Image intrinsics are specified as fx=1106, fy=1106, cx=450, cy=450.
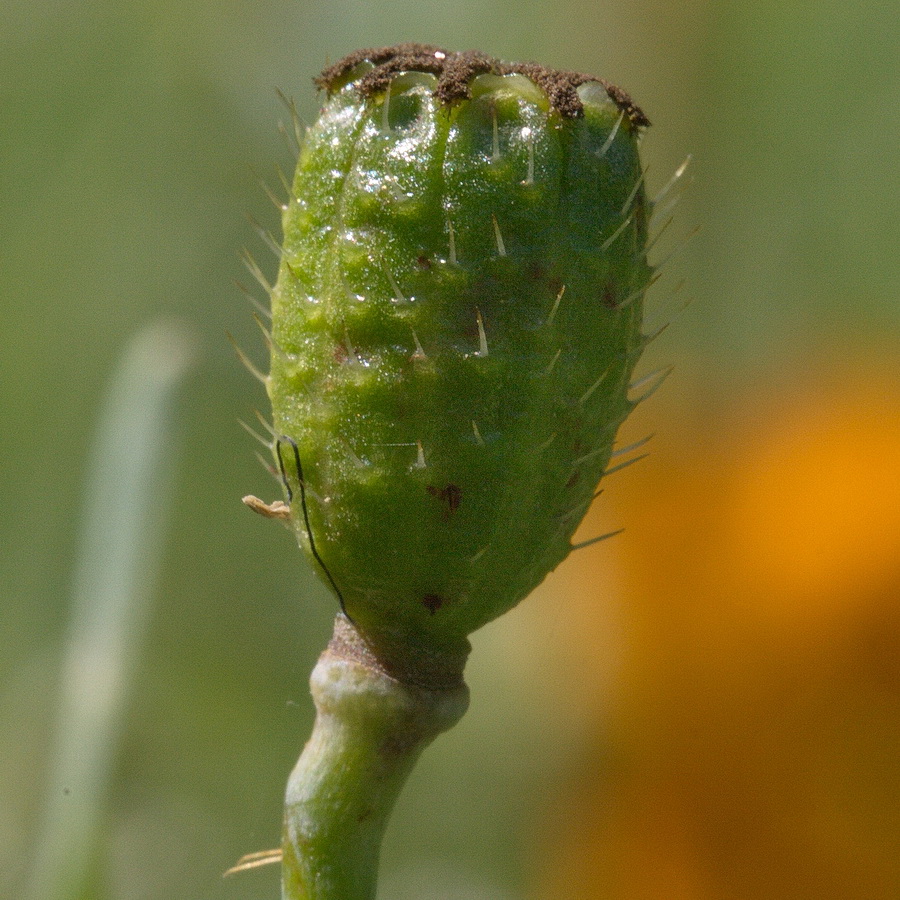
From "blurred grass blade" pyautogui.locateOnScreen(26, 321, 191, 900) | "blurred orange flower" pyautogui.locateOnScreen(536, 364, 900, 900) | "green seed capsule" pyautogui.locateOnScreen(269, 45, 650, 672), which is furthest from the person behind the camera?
"blurred orange flower" pyautogui.locateOnScreen(536, 364, 900, 900)

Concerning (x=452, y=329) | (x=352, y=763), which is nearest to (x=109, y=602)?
(x=352, y=763)

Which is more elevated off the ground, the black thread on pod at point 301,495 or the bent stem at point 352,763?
the black thread on pod at point 301,495

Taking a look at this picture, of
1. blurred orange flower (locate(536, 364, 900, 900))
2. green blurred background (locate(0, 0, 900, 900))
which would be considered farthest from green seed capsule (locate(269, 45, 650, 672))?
blurred orange flower (locate(536, 364, 900, 900))

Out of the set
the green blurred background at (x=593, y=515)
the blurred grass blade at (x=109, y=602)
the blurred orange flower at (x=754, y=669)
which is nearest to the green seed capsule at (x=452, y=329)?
the blurred grass blade at (x=109, y=602)

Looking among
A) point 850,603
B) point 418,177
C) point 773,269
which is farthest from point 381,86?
point 773,269

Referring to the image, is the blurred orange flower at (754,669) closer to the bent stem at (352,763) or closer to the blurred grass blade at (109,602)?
the blurred grass blade at (109,602)

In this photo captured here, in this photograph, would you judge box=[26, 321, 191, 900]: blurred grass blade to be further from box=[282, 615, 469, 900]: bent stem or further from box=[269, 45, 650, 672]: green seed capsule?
box=[269, 45, 650, 672]: green seed capsule

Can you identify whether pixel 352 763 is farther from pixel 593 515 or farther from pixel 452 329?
pixel 593 515
